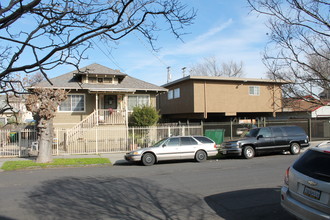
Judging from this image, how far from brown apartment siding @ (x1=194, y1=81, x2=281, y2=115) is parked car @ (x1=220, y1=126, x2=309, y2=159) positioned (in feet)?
28.6

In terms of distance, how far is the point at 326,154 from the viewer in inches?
181

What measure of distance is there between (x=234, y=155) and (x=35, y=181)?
10.8 meters

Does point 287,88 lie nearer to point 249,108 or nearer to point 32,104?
point 32,104

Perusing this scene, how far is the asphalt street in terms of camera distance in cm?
582

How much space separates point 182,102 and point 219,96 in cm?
367

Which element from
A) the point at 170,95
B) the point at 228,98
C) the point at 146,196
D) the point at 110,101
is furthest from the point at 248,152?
the point at 170,95

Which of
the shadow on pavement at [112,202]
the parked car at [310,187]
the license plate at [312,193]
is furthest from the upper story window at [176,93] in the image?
the license plate at [312,193]

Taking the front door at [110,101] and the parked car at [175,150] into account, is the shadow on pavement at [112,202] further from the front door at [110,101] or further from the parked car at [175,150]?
the front door at [110,101]

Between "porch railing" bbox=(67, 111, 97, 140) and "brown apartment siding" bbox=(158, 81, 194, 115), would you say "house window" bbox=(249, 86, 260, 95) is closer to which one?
"brown apartment siding" bbox=(158, 81, 194, 115)

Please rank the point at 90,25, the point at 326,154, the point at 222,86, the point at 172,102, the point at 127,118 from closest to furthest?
the point at 90,25, the point at 326,154, the point at 127,118, the point at 222,86, the point at 172,102

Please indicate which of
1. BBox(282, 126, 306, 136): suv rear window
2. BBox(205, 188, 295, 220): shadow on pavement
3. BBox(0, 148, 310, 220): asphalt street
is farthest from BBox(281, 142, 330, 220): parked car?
BBox(282, 126, 306, 136): suv rear window

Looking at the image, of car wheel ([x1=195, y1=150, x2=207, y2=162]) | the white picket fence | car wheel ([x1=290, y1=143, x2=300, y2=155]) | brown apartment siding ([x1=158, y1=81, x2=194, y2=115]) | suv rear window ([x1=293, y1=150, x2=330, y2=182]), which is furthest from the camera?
brown apartment siding ([x1=158, y1=81, x2=194, y2=115])

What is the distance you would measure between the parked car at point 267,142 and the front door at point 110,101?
440 inches

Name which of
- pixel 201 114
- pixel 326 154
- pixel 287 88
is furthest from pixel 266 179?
pixel 201 114
